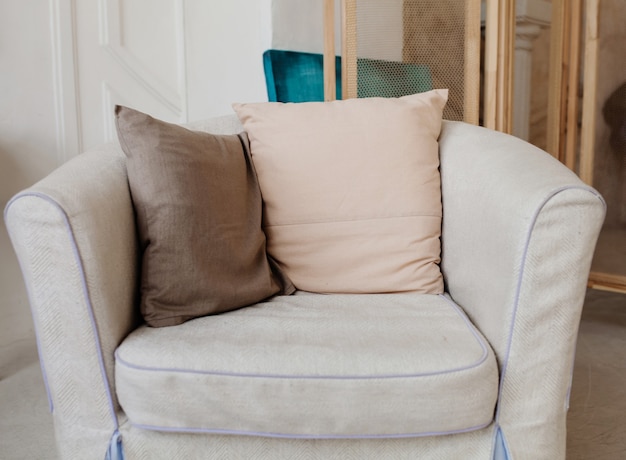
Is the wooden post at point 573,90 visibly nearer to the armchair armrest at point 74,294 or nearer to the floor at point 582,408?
the floor at point 582,408

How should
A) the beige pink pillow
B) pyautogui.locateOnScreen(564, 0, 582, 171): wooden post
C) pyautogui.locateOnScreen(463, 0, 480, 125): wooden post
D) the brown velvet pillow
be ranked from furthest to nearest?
pyautogui.locateOnScreen(564, 0, 582, 171): wooden post, pyautogui.locateOnScreen(463, 0, 480, 125): wooden post, the beige pink pillow, the brown velvet pillow

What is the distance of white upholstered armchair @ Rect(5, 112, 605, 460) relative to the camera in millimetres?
1121

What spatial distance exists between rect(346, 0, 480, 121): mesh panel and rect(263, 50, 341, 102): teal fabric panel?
0.43 meters

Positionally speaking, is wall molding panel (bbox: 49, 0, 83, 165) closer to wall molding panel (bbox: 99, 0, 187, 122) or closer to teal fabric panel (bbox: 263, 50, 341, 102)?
wall molding panel (bbox: 99, 0, 187, 122)

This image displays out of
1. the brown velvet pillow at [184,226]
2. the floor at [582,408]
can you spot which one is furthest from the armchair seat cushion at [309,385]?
the floor at [582,408]

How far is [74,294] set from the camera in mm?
1145

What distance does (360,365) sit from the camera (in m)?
1.12

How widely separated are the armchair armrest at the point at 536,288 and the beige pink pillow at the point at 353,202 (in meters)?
0.25

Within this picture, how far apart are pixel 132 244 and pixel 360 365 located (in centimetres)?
51

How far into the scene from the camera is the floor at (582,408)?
5.31ft

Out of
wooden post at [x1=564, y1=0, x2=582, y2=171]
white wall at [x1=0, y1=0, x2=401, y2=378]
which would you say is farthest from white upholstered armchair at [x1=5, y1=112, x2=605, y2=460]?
wooden post at [x1=564, y1=0, x2=582, y2=171]

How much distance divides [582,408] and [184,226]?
1194 mm

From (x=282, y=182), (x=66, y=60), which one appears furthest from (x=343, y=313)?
(x=66, y=60)

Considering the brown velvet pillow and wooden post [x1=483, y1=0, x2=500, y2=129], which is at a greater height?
wooden post [x1=483, y1=0, x2=500, y2=129]
